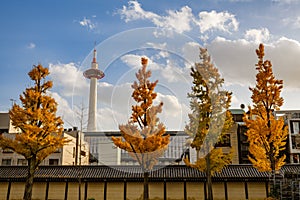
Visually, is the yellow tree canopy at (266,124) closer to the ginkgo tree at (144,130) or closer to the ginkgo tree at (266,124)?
the ginkgo tree at (266,124)

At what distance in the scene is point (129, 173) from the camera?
27859 millimetres

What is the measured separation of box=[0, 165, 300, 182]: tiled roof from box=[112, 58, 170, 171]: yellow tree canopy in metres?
5.80

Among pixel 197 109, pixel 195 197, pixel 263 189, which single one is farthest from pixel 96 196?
pixel 263 189

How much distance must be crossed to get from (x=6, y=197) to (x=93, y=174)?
764cm

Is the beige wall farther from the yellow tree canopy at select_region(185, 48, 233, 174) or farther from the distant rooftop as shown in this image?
the distant rooftop

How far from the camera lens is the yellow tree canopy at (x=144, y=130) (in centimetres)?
1994

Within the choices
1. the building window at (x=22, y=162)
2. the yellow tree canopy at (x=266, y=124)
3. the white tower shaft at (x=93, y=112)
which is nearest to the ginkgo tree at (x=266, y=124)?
the yellow tree canopy at (x=266, y=124)

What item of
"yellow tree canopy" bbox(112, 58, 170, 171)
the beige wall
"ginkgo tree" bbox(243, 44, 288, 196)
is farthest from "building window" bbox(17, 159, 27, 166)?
"ginkgo tree" bbox(243, 44, 288, 196)

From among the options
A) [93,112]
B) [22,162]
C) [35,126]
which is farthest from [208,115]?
[22,162]

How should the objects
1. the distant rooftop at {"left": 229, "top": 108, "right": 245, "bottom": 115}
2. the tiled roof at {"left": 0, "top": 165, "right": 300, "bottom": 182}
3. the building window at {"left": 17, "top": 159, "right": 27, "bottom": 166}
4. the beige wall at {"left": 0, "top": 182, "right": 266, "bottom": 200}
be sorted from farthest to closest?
the distant rooftop at {"left": 229, "top": 108, "right": 245, "bottom": 115} < the building window at {"left": 17, "top": 159, "right": 27, "bottom": 166} < the tiled roof at {"left": 0, "top": 165, "right": 300, "bottom": 182} < the beige wall at {"left": 0, "top": 182, "right": 266, "bottom": 200}

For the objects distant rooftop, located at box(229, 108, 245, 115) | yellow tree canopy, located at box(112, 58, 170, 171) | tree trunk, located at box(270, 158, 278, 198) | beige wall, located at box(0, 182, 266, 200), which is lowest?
beige wall, located at box(0, 182, 266, 200)

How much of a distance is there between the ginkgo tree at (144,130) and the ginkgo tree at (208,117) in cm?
233

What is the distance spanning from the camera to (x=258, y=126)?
22.5 metres

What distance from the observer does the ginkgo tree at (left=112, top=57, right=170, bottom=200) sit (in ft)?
65.4
